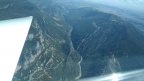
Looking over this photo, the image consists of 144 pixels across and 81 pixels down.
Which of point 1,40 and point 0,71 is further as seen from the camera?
point 1,40

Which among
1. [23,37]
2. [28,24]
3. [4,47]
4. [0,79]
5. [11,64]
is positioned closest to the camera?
[0,79]

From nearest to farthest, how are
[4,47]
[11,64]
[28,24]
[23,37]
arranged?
[11,64]
[4,47]
[23,37]
[28,24]

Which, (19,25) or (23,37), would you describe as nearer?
(23,37)

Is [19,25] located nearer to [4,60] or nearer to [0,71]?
[4,60]

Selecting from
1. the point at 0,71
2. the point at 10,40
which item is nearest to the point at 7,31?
the point at 10,40

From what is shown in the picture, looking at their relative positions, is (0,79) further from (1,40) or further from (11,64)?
(1,40)

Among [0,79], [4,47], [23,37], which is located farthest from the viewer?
[23,37]

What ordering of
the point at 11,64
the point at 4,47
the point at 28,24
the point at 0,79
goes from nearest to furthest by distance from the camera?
the point at 0,79 → the point at 11,64 → the point at 4,47 → the point at 28,24

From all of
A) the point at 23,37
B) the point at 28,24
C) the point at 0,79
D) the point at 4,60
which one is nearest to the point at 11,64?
the point at 4,60

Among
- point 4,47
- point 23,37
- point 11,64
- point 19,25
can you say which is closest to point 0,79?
point 11,64
